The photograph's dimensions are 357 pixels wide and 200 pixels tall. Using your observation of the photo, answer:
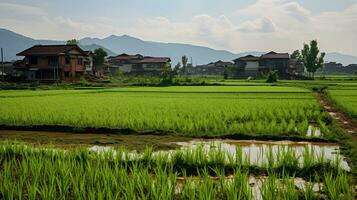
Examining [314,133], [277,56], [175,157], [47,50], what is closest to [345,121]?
[314,133]

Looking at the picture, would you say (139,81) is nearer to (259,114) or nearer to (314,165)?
(259,114)

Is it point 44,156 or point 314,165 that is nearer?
point 314,165

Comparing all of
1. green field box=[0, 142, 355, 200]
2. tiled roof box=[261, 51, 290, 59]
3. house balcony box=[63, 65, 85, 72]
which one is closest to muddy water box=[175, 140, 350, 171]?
green field box=[0, 142, 355, 200]

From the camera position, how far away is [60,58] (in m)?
42.9

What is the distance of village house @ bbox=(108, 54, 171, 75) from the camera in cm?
6962

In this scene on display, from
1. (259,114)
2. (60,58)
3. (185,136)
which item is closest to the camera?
(185,136)

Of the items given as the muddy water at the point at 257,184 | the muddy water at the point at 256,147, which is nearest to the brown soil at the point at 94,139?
the muddy water at the point at 256,147

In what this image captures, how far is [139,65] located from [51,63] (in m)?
29.3

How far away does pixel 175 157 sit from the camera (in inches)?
268

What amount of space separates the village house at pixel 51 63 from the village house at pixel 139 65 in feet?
80.8

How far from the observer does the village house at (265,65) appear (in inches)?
2493

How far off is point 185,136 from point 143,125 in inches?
67.0

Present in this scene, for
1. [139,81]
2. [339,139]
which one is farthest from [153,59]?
[339,139]

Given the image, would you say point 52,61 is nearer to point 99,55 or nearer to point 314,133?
point 99,55
